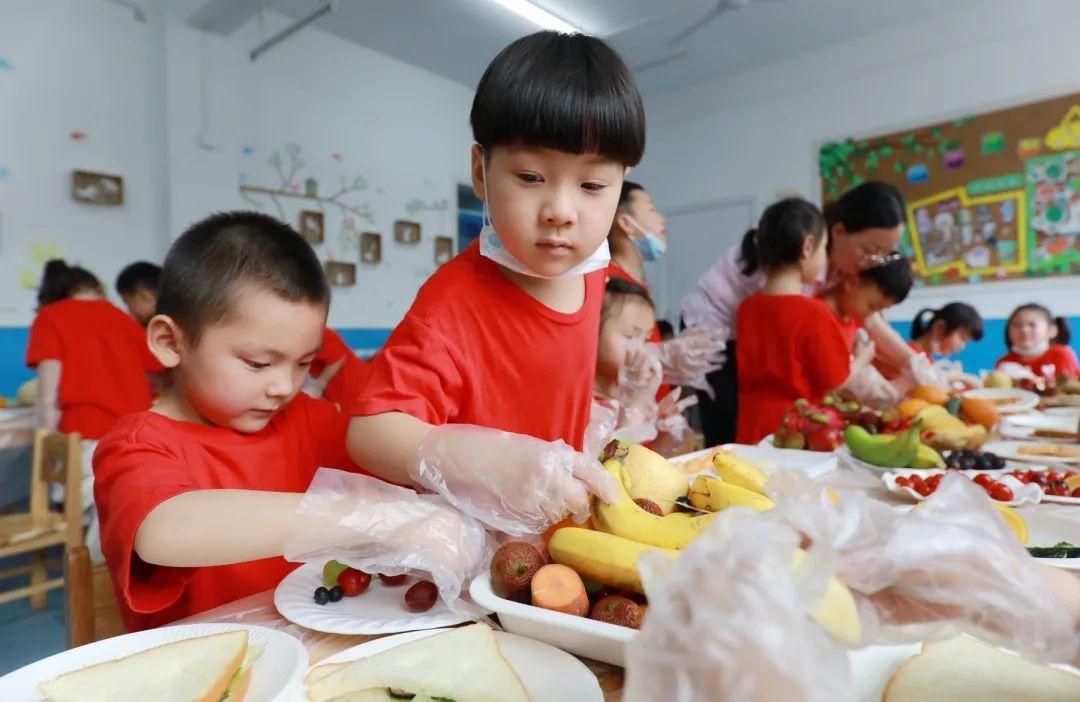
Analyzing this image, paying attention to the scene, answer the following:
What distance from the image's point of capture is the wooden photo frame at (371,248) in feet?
18.5

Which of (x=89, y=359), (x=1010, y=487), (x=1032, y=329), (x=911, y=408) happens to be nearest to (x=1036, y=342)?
(x=1032, y=329)

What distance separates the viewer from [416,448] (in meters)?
0.77

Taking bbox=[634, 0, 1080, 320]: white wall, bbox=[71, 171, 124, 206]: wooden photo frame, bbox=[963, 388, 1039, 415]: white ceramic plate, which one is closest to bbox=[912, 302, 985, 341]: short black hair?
bbox=[634, 0, 1080, 320]: white wall

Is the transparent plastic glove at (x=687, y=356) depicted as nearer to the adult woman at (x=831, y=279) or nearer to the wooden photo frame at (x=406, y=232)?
the adult woman at (x=831, y=279)

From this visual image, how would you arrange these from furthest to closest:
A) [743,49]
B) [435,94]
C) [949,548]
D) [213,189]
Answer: [435,94] → [743,49] → [213,189] → [949,548]

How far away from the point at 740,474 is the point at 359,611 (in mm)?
542

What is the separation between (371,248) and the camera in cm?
567

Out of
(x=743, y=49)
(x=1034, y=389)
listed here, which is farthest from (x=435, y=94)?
(x=1034, y=389)

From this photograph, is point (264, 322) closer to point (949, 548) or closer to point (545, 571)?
point (545, 571)

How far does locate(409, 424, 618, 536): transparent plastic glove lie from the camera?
2.19 ft

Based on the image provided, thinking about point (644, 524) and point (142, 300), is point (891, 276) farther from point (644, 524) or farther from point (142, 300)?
point (142, 300)

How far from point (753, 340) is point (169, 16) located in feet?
15.5

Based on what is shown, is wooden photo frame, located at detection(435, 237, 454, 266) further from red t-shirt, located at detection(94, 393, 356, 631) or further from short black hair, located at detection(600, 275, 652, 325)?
red t-shirt, located at detection(94, 393, 356, 631)

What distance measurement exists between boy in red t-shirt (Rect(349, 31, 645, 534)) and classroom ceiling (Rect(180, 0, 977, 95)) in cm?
448
